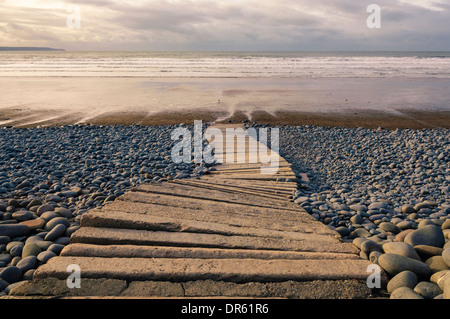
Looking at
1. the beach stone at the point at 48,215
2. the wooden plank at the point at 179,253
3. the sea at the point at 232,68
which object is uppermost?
the sea at the point at 232,68

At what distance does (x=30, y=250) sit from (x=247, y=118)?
9936 mm

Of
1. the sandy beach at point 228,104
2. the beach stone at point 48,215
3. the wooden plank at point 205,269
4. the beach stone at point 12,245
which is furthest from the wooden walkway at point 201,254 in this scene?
the sandy beach at point 228,104

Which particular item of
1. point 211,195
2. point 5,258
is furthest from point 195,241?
point 5,258

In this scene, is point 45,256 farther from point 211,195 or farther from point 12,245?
point 211,195

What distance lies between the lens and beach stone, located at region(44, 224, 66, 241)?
10.8 ft

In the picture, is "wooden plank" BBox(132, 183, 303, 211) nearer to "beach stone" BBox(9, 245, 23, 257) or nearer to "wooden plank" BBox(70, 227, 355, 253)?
"wooden plank" BBox(70, 227, 355, 253)

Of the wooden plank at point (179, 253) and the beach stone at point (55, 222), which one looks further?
the beach stone at point (55, 222)

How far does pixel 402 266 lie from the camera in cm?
255

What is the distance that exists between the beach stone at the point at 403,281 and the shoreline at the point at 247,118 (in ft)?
29.8

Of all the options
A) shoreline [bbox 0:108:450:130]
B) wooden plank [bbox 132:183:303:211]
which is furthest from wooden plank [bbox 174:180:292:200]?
shoreline [bbox 0:108:450:130]

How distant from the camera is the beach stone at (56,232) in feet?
10.8

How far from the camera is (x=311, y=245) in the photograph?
2.93 meters

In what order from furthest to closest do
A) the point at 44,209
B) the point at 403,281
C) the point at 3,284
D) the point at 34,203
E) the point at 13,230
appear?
the point at 34,203, the point at 44,209, the point at 13,230, the point at 3,284, the point at 403,281

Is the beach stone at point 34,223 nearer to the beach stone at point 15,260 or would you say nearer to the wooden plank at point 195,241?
the beach stone at point 15,260
